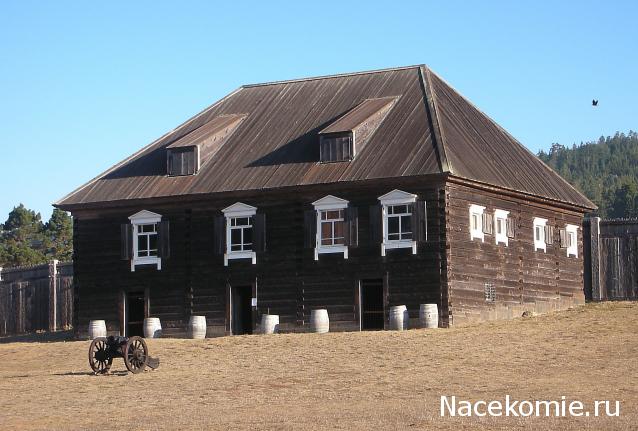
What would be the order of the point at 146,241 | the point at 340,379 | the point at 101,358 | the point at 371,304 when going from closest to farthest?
1. the point at 340,379
2. the point at 101,358
3. the point at 371,304
4. the point at 146,241

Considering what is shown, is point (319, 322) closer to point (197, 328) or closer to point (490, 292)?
point (197, 328)

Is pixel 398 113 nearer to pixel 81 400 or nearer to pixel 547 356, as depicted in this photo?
pixel 547 356

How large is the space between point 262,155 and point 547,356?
1683cm

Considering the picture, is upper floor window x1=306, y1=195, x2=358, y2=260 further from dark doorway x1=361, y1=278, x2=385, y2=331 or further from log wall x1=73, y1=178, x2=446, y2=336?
dark doorway x1=361, y1=278, x2=385, y2=331

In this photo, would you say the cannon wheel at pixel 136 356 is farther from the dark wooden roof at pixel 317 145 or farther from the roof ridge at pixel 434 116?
the roof ridge at pixel 434 116

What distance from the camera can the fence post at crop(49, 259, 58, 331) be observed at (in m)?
57.9

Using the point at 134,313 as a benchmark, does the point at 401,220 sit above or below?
above

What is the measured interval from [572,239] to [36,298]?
23446 millimetres

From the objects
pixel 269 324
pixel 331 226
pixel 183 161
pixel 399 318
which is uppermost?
pixel 183 161

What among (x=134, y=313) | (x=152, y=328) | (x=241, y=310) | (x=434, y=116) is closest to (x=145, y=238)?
(x=134, y=313)

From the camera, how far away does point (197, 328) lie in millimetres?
47969

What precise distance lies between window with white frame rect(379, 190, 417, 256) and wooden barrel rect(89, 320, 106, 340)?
11489 millimetres

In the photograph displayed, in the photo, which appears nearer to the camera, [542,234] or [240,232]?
[240,232]

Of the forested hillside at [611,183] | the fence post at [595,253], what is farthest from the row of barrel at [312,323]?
the forested hillside at [611,183]
